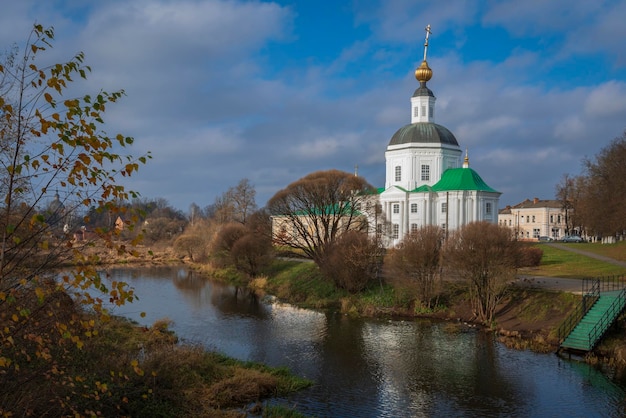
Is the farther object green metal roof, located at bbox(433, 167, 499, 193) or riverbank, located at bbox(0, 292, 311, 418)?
green metal roof, located at bbox(433, 167, 499, 193)

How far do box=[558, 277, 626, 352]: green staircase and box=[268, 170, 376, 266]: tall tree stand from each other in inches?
686

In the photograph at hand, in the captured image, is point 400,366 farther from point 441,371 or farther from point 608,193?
point 608,193

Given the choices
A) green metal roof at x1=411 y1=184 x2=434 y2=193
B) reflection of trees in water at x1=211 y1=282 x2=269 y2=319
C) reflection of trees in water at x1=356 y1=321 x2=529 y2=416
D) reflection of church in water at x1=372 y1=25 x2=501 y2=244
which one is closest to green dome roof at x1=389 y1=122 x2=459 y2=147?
reflection of church in water at x1=372 y1=25 x2=501 y2=244

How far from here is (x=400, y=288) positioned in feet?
89.1

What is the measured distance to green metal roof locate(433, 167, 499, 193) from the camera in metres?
47.5

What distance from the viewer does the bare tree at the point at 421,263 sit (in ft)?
84.2

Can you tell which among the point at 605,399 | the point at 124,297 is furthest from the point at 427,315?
the point at 124,297

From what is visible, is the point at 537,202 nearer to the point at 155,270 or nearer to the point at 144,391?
the point at 155,270

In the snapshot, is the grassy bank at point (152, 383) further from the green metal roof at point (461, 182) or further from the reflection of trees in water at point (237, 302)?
the green metal roof at point (461, 182)

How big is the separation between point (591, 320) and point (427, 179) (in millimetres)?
32409

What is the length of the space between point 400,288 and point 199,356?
1461 cm

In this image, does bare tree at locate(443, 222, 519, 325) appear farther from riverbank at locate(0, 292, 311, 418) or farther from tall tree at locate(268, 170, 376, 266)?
tall tree at locate(268, 170, 376, 266)

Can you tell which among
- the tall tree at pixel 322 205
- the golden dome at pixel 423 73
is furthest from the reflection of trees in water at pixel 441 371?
the golden dome at pixel 423 73

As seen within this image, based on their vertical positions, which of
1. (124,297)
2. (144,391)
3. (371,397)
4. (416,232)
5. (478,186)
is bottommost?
(371,397)
